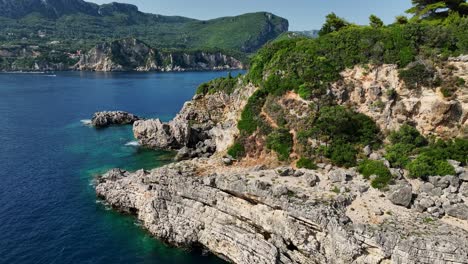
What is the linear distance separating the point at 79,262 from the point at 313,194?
24.0 m

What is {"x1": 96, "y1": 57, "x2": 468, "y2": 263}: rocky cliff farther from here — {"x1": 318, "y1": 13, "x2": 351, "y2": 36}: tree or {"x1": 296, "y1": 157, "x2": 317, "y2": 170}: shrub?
{"x1": 318, "y1": 13, "x2": 351, "y2": 36}: tree

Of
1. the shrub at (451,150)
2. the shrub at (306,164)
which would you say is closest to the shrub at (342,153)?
the shrub at (306,164)

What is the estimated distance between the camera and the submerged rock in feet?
302

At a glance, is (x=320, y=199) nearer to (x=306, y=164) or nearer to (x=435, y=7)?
(x=306, y=164)

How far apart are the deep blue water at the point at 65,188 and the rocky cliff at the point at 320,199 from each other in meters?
2.78

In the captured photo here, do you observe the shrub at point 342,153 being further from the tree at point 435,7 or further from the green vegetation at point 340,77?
the tree at point 435,7

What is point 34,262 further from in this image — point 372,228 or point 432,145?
point 432,145

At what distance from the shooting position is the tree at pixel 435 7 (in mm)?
55097

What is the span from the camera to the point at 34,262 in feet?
117

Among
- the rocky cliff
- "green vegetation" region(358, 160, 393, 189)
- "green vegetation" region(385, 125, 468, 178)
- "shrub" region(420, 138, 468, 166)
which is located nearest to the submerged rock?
the rocky cliff

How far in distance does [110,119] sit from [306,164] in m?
65.9

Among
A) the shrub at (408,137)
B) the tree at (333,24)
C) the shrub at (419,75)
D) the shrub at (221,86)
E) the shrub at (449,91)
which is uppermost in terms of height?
the tree at (333,24)

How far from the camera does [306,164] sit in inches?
1667

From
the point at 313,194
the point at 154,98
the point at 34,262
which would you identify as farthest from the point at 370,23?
the point at 154,98
